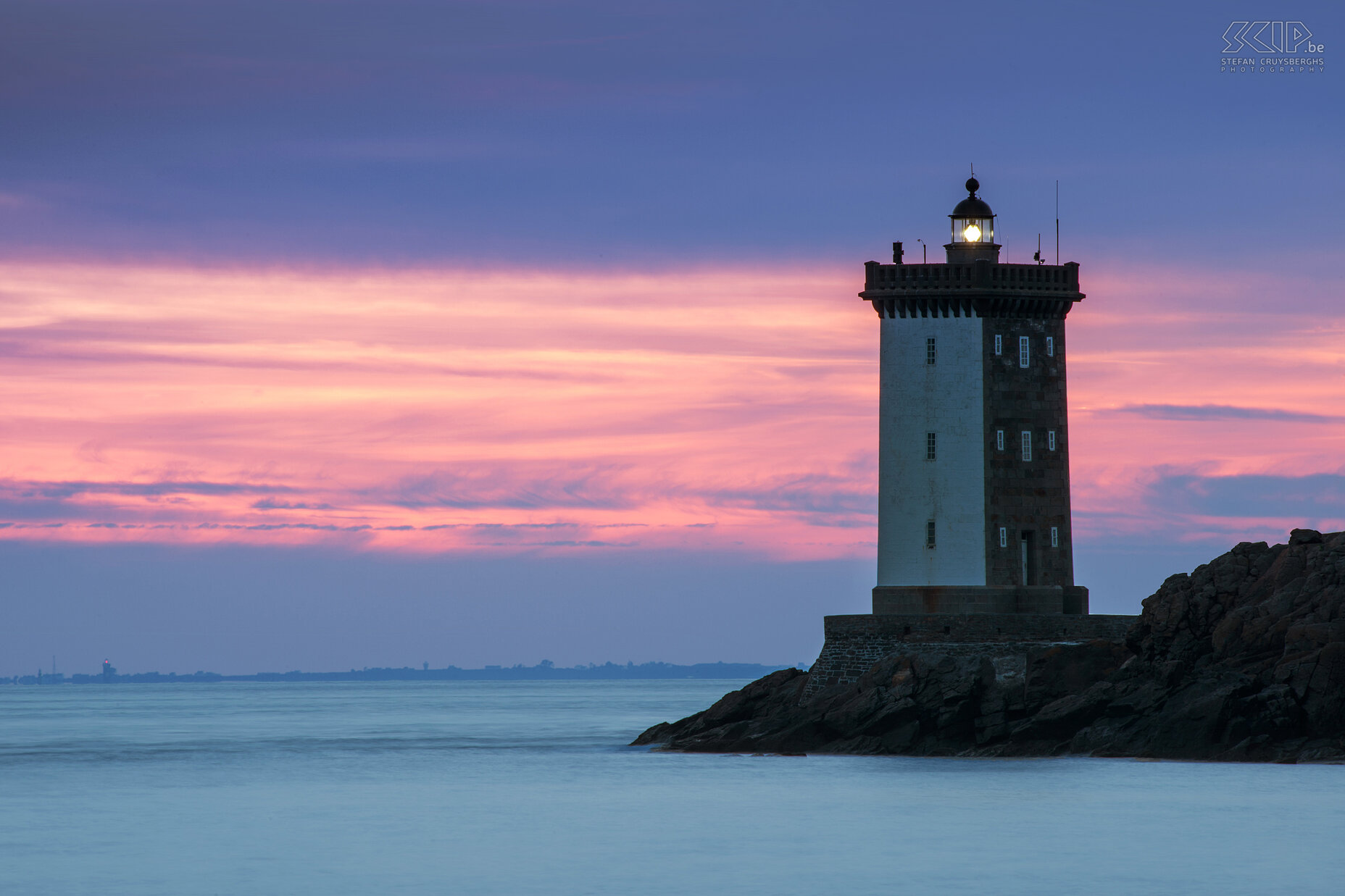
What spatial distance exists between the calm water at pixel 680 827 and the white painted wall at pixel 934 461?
6.77 metres

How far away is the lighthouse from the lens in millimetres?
50312

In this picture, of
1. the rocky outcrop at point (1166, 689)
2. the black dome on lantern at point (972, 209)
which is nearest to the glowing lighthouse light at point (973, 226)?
the black dome on lantern at point (972, 209)

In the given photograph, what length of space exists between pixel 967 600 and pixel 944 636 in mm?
1796

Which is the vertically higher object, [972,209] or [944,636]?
[972,209]

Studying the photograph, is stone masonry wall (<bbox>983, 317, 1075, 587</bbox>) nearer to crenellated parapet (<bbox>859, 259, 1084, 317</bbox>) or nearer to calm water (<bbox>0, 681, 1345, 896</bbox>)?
crenellated parapet (<bbox>859, 259, 1084, 317</bbox>)

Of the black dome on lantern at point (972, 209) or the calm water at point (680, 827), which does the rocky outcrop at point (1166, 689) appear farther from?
the black dome on lantern at point (972, 209)

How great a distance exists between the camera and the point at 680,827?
38281 millimetres

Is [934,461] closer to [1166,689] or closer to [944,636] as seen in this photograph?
[944,636]

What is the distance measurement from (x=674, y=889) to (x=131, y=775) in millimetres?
31257

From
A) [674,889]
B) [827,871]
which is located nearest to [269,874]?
[674,889]

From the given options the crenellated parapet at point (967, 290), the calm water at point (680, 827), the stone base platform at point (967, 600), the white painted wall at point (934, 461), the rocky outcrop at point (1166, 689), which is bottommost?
the calm water at point (680, 827)

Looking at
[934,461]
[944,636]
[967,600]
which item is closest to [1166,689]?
[944,636]

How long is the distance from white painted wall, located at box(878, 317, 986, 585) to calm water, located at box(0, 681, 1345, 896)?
6774mm

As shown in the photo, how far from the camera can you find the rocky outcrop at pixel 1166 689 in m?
41.2
